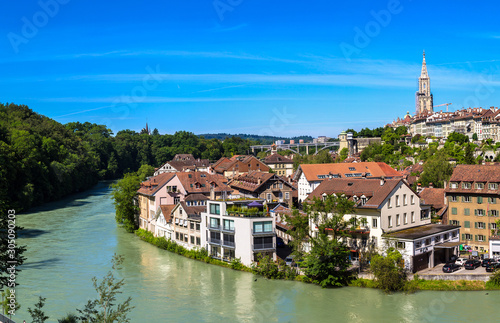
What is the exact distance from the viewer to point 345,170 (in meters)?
50.4

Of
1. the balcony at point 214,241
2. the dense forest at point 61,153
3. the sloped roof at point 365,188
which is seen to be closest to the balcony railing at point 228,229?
the balcony at point 214,241

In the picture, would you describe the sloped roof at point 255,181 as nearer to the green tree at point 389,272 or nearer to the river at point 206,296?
the river at point 206,296

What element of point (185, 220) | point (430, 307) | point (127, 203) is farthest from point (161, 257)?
point (430, 307)

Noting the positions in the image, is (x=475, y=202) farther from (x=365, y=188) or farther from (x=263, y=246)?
(x=263, y=246)

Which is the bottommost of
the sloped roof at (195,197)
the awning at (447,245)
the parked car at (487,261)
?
the parked car at (487,261)

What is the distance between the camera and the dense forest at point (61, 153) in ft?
183

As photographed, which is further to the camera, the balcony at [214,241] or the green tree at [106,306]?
the balcony at [214,241]

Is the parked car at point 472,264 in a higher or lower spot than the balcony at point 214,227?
lower

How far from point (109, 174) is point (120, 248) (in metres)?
77.0

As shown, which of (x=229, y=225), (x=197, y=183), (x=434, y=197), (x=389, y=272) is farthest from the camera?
(x=197, y=183)

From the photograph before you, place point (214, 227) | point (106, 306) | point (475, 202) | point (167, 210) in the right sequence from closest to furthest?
1. point (106, 306)
2. point (214, 227)
3. point (475, 202)
4. point (167, 210)

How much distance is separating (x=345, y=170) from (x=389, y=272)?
26837 mm

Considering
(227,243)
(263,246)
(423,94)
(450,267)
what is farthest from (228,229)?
(423,94)

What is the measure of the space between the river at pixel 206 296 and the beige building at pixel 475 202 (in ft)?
27.4
